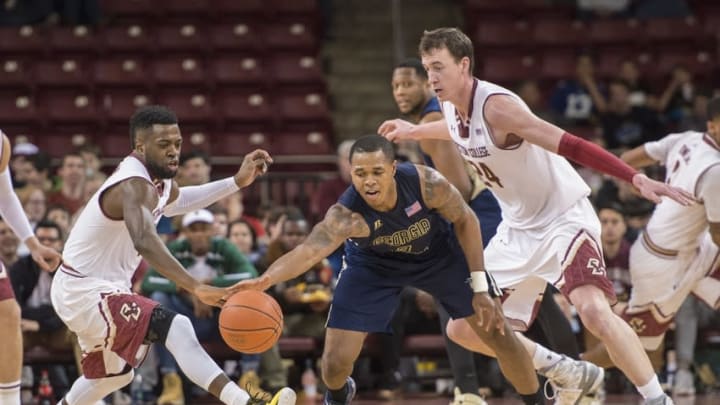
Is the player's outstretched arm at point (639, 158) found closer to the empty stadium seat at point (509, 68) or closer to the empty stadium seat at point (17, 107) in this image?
the empty stadium seat at point (509, 68)

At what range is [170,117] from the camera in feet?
20.6

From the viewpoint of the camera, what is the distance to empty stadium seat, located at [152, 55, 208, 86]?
1417 cm

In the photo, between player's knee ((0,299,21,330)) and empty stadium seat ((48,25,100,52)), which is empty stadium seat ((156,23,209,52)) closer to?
empty stadium seat ((48,25,100,52))

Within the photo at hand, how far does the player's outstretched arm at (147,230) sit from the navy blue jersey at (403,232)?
0.90 metres

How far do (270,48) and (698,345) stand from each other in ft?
21.9

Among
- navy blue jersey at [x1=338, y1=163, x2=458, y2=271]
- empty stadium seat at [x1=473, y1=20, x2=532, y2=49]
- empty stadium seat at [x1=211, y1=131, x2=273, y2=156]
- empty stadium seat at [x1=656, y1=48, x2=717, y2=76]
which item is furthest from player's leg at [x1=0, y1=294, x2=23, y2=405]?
empty stadium seat at [x1=656, y1=48, x2=717, y2=76]

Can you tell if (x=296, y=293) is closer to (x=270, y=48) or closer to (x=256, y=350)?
(x=256, y=350)

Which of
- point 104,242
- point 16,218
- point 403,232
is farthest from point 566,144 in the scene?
point 16,218

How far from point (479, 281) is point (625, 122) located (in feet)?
24.2

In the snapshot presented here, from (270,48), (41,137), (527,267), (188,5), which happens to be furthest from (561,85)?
(527,267)

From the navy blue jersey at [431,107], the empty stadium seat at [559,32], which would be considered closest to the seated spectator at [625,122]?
the empty stadium seat at [559,32]

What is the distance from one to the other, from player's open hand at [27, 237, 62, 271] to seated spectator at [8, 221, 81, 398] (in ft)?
8.11

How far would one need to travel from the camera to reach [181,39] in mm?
14570

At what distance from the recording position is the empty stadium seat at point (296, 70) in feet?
47.2
